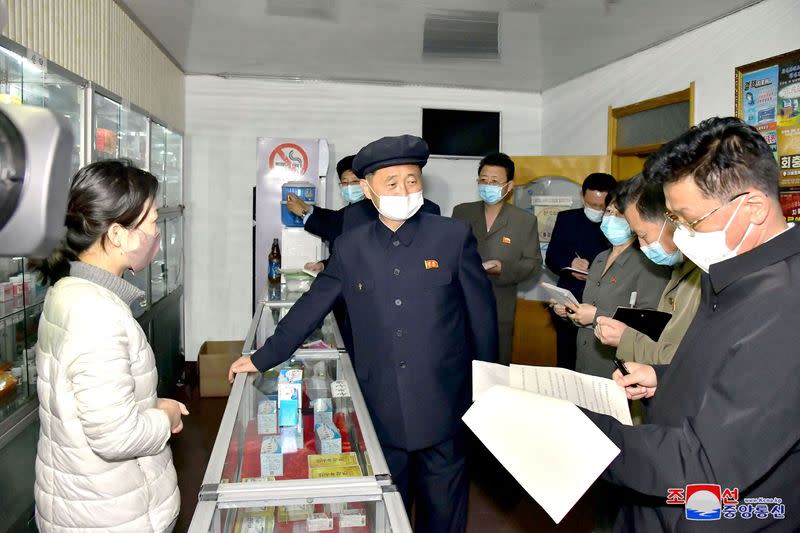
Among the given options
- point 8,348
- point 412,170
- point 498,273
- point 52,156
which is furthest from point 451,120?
point 52,156

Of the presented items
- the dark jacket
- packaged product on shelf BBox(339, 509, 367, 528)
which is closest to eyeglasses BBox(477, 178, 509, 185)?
the dark jacket

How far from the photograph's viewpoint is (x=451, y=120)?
632 centimetres

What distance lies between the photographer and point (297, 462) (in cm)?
158

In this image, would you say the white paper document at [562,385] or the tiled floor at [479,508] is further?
the tiled floor at [479,508]

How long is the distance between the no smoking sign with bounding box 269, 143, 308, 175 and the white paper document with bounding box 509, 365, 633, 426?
4.42m

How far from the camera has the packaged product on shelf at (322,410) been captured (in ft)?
6.32

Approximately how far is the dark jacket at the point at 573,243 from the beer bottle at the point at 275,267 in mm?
1908

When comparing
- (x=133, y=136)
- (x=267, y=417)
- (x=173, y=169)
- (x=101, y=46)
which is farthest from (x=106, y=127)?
(x=267, y=417)

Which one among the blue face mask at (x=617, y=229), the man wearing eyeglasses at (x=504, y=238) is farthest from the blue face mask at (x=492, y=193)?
the blue face mask at (x=617, y=229)

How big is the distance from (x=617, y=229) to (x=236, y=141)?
427 cm

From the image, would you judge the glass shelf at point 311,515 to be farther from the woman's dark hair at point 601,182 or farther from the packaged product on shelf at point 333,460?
the woman's dark hair at point 601,182

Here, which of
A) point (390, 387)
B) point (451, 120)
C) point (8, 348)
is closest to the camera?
point (390, 387)

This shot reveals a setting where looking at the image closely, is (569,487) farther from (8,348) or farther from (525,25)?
(525,25)

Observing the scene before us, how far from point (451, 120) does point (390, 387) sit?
463 cm
